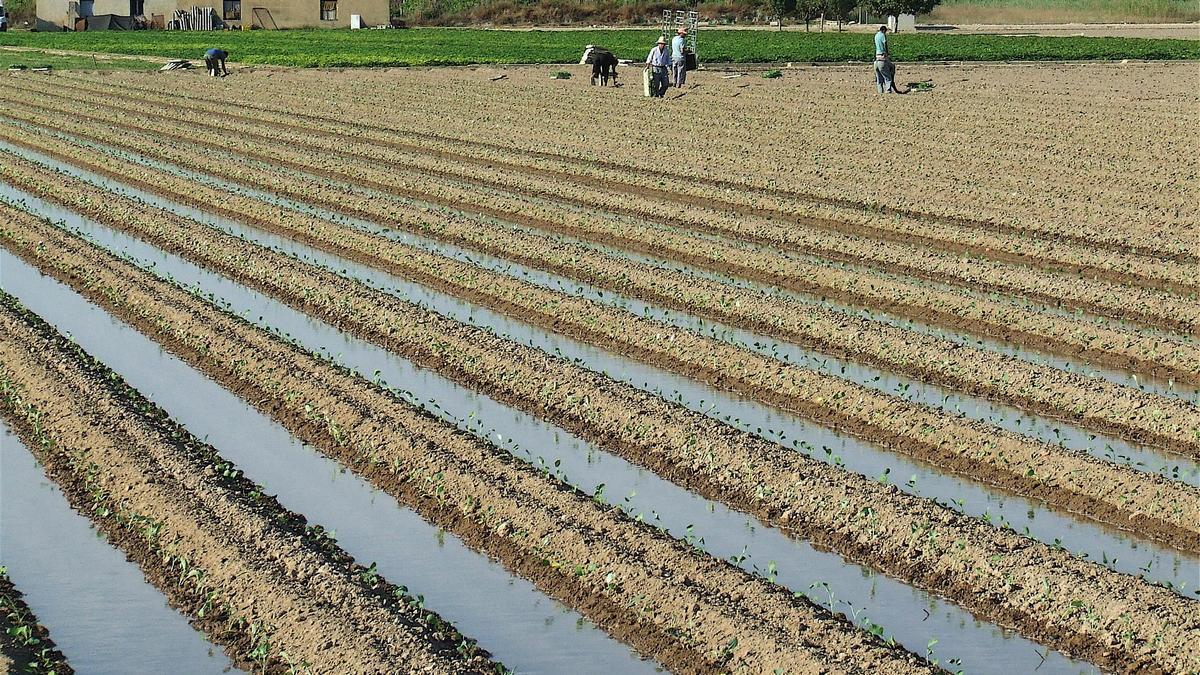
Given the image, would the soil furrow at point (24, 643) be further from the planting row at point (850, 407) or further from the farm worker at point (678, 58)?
the farm worker at point (678, 58)

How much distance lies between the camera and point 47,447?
11.1 metres

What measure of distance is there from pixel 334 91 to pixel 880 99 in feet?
37.7

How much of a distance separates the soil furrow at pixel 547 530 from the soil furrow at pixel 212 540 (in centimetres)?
74

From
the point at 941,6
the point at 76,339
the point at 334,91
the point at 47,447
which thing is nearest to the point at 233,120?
the point at 334,91

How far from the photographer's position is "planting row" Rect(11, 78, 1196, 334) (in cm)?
1489

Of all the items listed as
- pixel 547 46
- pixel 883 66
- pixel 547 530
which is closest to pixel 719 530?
pixel 547 530

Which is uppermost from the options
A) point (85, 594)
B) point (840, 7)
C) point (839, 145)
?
point (840, 7)

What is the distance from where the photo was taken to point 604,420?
11.5m

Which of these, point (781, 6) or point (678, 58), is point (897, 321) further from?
point (781, 6)

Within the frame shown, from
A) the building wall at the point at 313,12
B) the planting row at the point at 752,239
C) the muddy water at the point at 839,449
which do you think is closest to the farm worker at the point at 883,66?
the planting row at the point at 752,239

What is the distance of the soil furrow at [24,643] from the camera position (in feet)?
25.9

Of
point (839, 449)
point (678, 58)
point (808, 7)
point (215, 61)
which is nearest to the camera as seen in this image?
point (839, 449)

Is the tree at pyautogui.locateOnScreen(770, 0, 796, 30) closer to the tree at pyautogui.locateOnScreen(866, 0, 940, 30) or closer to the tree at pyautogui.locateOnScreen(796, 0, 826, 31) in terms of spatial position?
the tree at pyautogui.locateOnScreen(796, 0, 826, 31)

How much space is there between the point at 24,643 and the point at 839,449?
498cm
